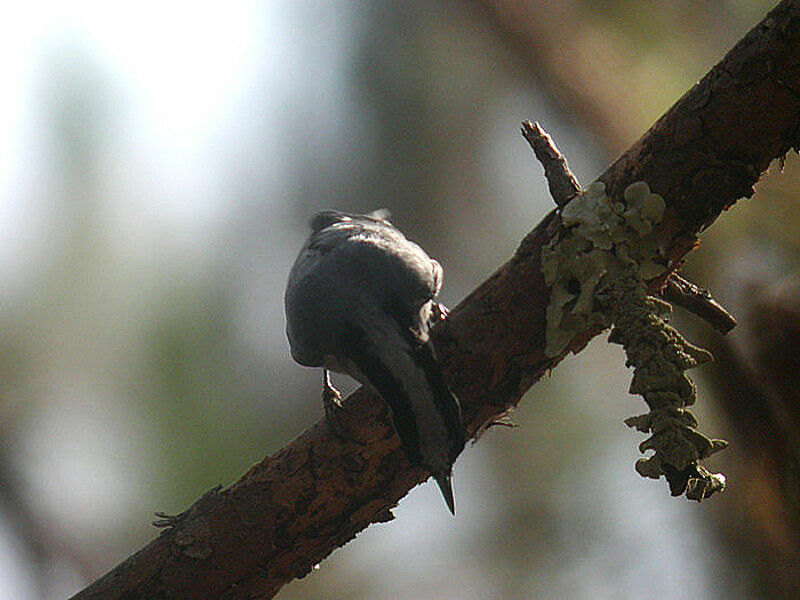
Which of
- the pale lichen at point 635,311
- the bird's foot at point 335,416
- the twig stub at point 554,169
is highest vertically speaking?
the twig stub at point 554,169

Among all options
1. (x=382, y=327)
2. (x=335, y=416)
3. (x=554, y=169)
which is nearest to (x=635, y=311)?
(x=554, y=169)

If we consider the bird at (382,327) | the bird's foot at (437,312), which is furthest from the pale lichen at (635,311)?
the bird's foot at (437,312)

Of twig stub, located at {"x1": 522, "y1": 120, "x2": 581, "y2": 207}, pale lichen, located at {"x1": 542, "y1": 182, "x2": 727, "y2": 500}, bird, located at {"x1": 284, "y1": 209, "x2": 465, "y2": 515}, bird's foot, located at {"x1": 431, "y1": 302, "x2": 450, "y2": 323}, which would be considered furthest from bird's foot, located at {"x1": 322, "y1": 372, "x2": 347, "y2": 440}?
twig stub, located at {"x1": 522, "y1": 120, "x2": 581, "y2": 207}

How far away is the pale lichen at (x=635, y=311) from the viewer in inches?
58.7

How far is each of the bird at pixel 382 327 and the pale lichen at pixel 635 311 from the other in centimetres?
27

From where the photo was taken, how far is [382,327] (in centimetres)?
190

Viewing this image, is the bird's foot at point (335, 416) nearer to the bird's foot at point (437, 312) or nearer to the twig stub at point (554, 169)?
the bird's foot at point (437, 312)

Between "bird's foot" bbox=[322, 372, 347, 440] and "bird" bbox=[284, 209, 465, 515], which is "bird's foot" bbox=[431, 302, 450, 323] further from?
"bird's foot" bbox=[322, 372, 347, 440]

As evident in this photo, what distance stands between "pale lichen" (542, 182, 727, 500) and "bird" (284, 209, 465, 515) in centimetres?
27

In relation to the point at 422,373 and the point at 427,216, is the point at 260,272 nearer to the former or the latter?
the point at 427,216

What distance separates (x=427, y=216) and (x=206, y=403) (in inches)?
38.8

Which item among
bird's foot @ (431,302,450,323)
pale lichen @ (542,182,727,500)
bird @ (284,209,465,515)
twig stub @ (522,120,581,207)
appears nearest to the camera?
pale lichen @ (542,182,727,500)

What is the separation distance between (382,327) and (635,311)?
550 millimetres

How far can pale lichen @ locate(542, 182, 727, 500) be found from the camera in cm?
149
